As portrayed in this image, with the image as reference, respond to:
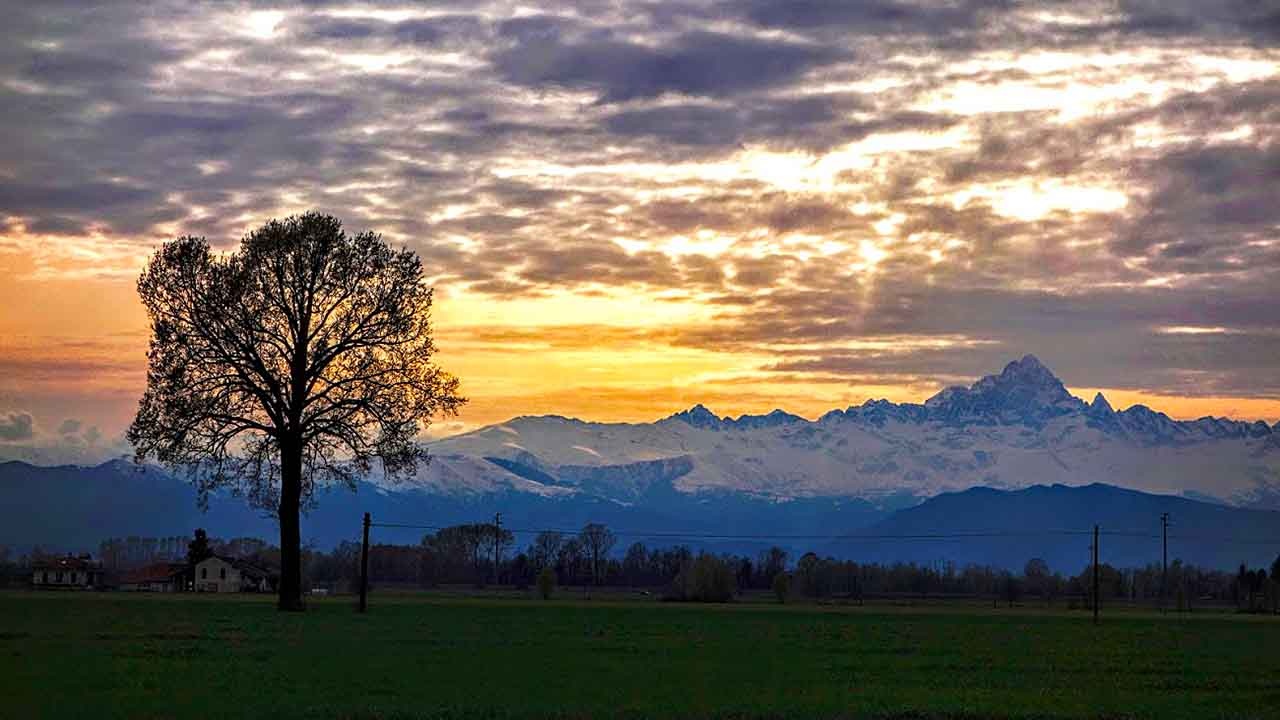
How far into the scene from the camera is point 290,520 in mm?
64438

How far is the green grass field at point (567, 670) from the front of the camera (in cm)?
3072

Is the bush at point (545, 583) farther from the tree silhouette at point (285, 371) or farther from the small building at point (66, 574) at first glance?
the tree silhouette at point (285, 371)

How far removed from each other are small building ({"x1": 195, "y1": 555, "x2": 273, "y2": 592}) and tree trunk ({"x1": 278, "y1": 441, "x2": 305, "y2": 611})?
219 ft

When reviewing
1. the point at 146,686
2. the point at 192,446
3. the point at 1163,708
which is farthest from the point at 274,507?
the point at 1163,708

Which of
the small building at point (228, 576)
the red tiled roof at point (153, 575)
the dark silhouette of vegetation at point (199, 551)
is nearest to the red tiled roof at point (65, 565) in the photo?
the red tiled roof at point (153, 575)

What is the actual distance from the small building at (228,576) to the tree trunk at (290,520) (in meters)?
66.7

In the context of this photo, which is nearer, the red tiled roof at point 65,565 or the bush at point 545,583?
the bush at point 545,583

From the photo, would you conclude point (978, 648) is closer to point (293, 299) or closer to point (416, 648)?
Answer: point (416, 648)

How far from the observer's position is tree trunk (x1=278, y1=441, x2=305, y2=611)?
209ft

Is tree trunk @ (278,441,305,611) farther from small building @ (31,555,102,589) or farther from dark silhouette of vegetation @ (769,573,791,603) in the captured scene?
small building @ (31,555,102,589)

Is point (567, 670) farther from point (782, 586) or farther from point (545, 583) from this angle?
point (782, 586)

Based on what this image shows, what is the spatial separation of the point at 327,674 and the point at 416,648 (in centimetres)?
915

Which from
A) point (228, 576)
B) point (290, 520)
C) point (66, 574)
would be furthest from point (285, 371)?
point (66, 574)

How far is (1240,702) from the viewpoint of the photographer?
35531 mm
